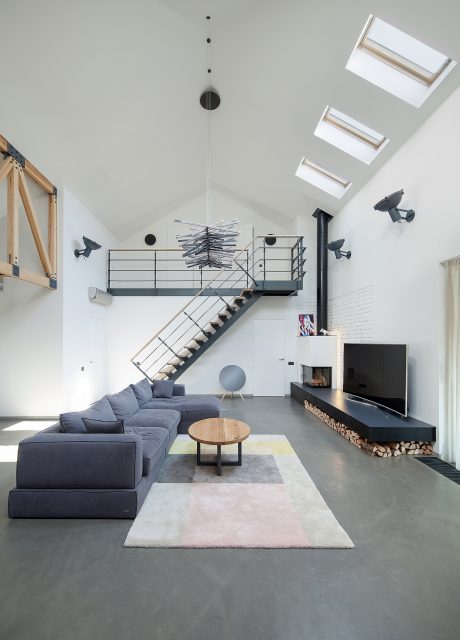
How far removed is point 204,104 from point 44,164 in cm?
295

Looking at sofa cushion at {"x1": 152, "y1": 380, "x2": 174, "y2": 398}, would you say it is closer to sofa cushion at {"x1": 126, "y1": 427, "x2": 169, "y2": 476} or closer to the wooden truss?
sofa cushion at {"x1": 126, "y1": 427, "x2": 169, "y2": 476}

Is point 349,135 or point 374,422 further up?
point 349,135

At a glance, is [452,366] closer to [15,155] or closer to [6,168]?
[6,168]

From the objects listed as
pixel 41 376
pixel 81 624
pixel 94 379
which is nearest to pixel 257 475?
pixel 81 624

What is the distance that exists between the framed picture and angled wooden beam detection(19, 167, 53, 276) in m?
5.64

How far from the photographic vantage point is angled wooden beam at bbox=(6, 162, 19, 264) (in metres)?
4.72

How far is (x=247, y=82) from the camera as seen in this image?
5.19m

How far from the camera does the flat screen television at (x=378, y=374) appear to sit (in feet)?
14.7

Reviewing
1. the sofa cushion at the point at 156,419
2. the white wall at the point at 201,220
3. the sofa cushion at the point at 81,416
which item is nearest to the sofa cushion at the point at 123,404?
the sofa cushion at the point at 156,419

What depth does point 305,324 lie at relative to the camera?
8.21 metres

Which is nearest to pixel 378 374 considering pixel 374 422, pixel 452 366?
pixel 374 422

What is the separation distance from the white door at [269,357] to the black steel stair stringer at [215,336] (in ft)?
2.73

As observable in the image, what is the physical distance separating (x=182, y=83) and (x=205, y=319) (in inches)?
189

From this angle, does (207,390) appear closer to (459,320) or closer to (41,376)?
(41,376)
